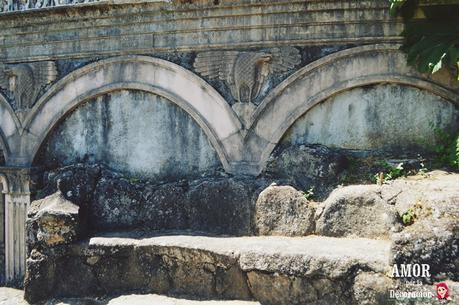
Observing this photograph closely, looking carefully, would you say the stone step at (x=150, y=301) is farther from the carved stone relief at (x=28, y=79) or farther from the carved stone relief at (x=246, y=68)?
the carved stone relief at (x=28, y=79)

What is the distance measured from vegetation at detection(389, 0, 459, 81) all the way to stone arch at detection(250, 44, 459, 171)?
6.9 inches

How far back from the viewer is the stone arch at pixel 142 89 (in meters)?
5.50

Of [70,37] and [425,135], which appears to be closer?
[425,135]

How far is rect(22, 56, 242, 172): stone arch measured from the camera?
5.50 metres

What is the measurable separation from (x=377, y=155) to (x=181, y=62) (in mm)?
2320

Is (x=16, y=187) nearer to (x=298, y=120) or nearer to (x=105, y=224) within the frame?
(x=105, y=224)

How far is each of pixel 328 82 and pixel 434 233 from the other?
200cm

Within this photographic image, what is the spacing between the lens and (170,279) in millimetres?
4984

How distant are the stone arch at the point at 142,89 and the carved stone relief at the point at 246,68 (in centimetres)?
16

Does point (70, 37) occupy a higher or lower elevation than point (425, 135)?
higher

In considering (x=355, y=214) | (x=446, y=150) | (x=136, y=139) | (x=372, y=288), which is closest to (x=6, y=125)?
(x=136, y=139)

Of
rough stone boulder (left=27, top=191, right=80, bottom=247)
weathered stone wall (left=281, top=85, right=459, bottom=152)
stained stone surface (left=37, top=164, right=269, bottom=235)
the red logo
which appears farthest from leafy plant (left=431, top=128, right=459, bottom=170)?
rough stone boulder (left=27, top=191, right=80, bottom=247)

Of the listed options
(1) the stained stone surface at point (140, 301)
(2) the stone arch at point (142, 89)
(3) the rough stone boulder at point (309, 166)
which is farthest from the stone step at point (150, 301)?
(2) the stone arch at point (142, 89)

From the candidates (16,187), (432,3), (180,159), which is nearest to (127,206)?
(180,159)
